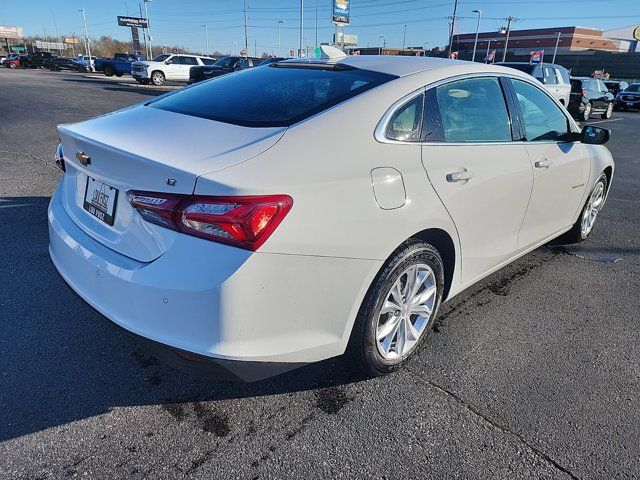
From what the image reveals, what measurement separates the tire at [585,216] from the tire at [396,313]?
2.52m

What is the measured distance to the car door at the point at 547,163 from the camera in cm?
341

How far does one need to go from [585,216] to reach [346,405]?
3483 mm

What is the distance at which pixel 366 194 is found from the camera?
84.0 inches

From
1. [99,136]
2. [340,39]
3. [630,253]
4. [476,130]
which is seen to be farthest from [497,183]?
[340,39]

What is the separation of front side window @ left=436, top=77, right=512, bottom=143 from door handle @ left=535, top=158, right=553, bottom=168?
14.3 inches

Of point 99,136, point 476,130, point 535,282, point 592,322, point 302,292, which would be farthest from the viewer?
point 535,282

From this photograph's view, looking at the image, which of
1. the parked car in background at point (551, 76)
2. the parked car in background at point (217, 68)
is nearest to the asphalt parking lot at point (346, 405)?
the parked car in background at point (551, 76)

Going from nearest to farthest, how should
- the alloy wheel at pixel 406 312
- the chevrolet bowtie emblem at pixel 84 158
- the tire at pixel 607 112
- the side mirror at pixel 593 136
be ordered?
the chevrolet bowtie emblem at pixel 84 158, the alloy wheel at pixel 406 312, the side mirror at pixel 593 136, the tire at pixel 607 112

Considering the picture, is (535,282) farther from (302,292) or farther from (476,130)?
(302,292)

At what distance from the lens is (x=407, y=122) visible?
2.48 metres

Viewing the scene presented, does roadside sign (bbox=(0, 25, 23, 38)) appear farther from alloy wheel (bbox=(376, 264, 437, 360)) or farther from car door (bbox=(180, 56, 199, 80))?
alloy wheel (bbox=(376, 264, 437, 360))

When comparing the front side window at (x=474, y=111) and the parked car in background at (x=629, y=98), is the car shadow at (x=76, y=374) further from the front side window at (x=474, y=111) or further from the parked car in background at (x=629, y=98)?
the parked car in background at (x=629, y=98)

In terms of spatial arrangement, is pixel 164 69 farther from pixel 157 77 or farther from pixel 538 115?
pixel 538 115

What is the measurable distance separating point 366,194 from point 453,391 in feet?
4.02
